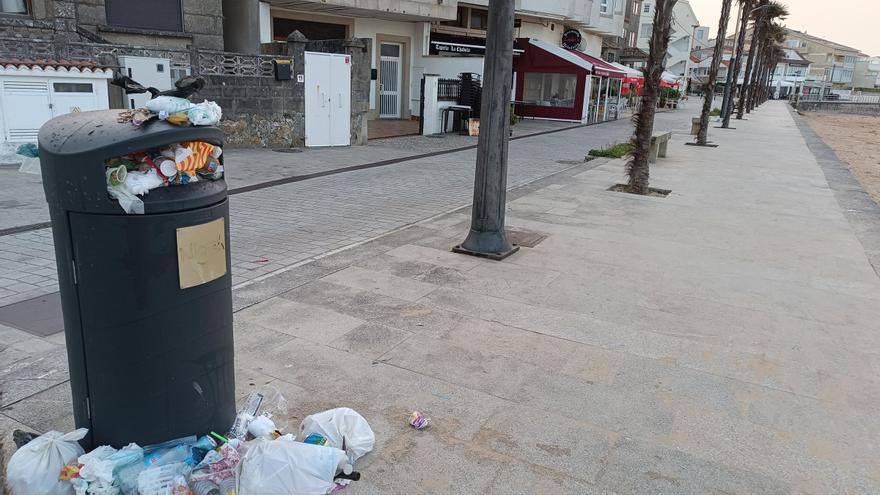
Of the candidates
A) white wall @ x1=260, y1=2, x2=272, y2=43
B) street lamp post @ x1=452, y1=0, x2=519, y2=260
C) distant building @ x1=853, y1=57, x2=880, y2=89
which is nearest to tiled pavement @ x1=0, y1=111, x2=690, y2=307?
street lamp post @ x1=452, y1=0, x2=519, y2=260

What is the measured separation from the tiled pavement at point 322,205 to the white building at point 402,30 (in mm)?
6366

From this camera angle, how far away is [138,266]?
8.39ft

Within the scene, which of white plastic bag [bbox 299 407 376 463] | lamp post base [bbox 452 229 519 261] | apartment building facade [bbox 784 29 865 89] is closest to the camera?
white plastic bag [bbox 299 407 376 463]

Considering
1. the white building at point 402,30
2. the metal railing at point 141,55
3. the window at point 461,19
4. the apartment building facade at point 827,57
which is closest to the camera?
the metal railing at point 141,55

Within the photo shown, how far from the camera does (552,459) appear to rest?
128 inches

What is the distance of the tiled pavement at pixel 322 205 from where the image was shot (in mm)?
6090

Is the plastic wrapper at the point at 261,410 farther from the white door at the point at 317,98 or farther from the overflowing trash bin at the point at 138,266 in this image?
the white door at the point at 317,98

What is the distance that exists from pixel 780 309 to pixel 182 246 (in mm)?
5106

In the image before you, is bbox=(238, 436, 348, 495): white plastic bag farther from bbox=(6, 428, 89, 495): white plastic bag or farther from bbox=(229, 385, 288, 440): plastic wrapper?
bbox=(6, 428, 89, 495): white plastic bag

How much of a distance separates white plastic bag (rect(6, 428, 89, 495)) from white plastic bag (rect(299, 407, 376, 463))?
1.03 meters

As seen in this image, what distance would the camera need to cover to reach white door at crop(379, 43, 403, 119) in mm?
23859

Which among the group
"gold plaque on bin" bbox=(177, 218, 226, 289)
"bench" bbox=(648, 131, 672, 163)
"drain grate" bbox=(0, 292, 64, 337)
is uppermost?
"gold plaque on bin" bbox=(177, 218, 226, 289)

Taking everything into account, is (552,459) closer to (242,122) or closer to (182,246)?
(182,246)

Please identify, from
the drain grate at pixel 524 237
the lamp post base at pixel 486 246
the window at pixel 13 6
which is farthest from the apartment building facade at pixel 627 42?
the lamp post base at pixel 486 246
